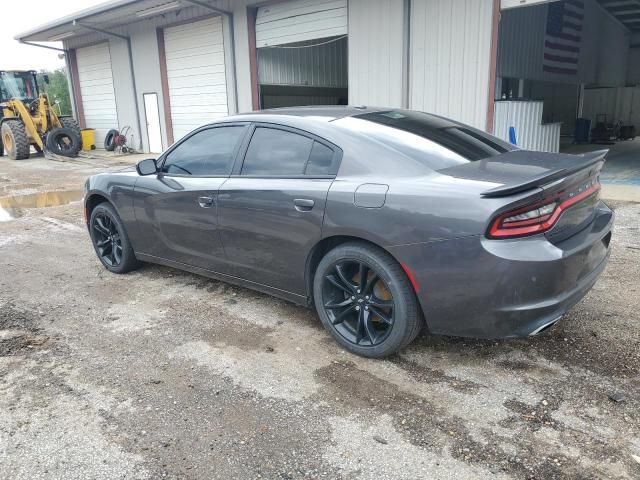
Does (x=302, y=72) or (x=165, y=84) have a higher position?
(x=302, y=72)

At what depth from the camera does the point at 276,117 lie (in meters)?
3.71

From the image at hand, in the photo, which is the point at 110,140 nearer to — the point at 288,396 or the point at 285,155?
the point at 285,155

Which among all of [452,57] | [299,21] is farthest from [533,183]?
[299,21]

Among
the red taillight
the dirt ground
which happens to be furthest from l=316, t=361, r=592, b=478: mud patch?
the red taillight

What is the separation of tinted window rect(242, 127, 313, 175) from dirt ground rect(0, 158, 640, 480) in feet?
3.70

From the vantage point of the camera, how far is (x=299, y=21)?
11.7 meters

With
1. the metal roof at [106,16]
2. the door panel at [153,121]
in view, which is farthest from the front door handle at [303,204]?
the door panel at [153,121]

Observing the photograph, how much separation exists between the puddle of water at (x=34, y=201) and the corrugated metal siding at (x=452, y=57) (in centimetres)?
689

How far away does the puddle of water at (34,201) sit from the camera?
863 centimetres

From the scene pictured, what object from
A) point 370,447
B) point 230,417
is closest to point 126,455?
point 230,417

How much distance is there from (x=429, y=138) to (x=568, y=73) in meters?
17.1

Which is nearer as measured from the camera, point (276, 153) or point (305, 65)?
point (276, 153)

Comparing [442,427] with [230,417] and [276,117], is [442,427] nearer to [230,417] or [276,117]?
[230,417]

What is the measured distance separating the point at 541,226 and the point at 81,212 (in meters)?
7.54
